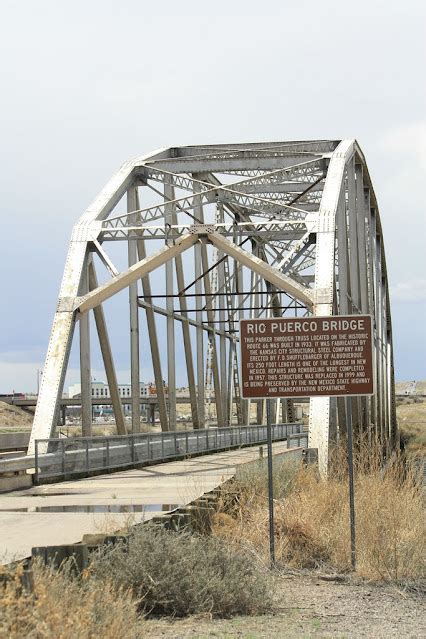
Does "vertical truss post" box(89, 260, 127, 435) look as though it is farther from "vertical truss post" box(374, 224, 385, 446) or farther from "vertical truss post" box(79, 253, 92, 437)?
"vertical truss post" box(374, 224, 385, 446)

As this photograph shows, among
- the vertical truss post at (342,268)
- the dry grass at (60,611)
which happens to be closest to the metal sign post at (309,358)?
the dry grass at (60,611)

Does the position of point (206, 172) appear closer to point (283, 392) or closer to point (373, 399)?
point (373, 399)

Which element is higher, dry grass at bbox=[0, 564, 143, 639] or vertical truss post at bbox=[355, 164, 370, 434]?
vertical truss post at bbox=[355, 164, 370, 434]

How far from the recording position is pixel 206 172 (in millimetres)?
35750

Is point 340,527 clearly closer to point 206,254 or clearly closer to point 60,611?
point 60,611

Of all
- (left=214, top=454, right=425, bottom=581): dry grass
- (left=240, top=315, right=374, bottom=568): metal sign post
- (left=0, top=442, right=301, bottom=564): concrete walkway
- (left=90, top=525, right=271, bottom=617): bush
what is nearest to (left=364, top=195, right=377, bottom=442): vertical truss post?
(left=0, top=442, right=301, bottom=564): concrete walkway

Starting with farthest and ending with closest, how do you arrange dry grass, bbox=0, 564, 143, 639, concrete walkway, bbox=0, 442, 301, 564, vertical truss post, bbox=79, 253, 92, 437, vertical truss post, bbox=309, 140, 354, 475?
vertical truss post, bbox=79, 253, 92, 437
vertical truss post, bbox=309, 140, 354, 475
concrete walkway, bbox=0, 442, 301, 564
dry grass, bbox=0, 564, 143, 639

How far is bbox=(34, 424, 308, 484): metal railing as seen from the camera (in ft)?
69.2

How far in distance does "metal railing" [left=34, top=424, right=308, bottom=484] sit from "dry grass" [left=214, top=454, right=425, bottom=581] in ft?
20.2

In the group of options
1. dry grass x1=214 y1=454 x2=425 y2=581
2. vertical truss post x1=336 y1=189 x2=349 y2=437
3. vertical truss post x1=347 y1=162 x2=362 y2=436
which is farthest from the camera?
vertical truss post x1=347 y1=162 x2=362 y2=436

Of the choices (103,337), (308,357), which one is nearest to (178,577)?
(308,357)

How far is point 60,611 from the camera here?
24.3ft

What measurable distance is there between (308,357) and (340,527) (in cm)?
222

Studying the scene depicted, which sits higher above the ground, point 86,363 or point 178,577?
point 86,363
